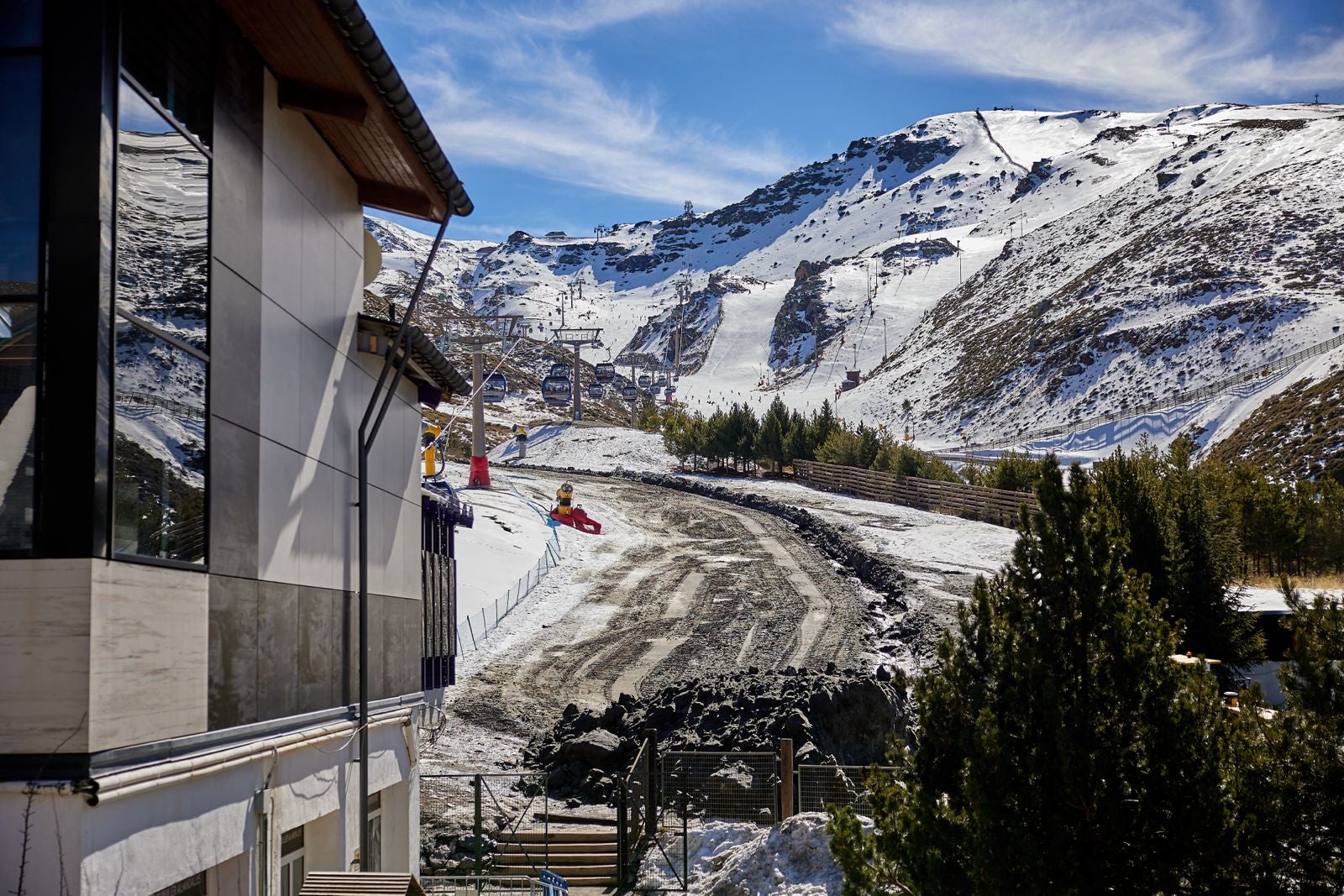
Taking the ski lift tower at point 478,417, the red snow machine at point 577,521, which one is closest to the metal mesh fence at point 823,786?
the red snow machine at point 577,521

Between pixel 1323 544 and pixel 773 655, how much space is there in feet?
70.3

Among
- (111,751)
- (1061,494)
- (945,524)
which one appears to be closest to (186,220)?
(111,751)

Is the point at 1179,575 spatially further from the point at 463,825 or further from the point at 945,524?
the point at 945,524

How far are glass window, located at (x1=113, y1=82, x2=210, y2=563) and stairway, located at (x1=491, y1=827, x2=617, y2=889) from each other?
12115 mm

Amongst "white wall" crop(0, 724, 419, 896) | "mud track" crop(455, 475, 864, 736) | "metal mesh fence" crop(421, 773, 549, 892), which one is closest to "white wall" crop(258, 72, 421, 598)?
"white wall" crop(0, 724, 419, 896)

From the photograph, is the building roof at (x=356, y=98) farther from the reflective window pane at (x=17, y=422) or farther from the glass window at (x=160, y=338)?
the reflective window pane at (x=17, y=422)

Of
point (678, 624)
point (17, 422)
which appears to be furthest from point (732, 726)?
point (17, 422)

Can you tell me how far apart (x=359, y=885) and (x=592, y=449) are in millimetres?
79561

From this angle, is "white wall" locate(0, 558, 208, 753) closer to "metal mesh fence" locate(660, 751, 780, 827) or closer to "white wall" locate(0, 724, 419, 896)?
"white wall" locate(0, 724, 419, 896)

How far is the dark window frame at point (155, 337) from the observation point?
670cm

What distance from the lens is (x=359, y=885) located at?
7.57m

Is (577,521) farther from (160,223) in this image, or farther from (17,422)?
(17,422)

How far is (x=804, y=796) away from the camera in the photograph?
65.0 feet

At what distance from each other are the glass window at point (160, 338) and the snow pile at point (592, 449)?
7165 centimetres
